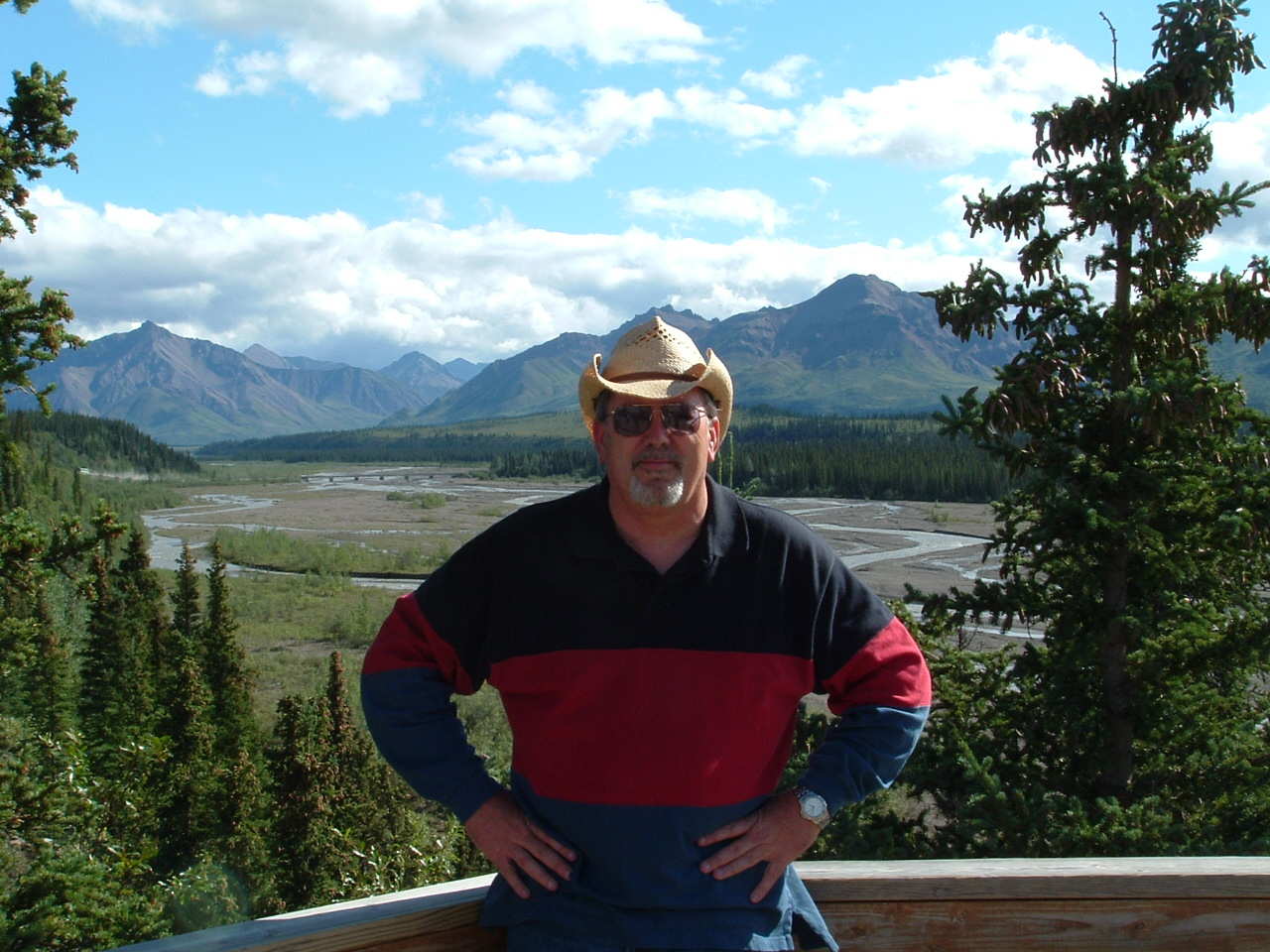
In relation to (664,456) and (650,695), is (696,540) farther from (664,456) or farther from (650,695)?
(650,695)

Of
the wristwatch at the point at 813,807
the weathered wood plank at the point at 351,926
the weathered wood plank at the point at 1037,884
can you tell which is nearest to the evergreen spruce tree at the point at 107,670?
the weathered wood plank at the point at 351,926

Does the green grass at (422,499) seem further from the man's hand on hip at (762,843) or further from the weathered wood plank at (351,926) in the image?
the man's hand on hip at (762,843)

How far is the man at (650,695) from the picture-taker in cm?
218

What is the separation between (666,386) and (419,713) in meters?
0.89

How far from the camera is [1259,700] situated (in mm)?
7758

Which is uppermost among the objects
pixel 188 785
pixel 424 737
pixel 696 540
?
pixel 696 540

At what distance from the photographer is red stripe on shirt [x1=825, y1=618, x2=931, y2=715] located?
7.40 feet

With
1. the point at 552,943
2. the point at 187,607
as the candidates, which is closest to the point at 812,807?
the point at 552,943

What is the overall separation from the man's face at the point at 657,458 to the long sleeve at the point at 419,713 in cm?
53

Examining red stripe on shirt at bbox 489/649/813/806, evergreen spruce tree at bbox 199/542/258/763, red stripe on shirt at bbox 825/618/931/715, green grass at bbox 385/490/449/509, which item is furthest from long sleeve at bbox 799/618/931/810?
green grass at bbox 385/490/449/509

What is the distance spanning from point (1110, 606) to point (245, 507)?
104 meters

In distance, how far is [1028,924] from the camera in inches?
94.5

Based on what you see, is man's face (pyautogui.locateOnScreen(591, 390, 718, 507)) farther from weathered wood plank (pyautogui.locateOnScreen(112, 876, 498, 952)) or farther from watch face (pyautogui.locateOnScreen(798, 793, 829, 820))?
weathered wood plank (pyautogui.locateOnScreen(112, 876, 498, 952))

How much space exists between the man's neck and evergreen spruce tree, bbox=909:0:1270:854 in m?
4.39
